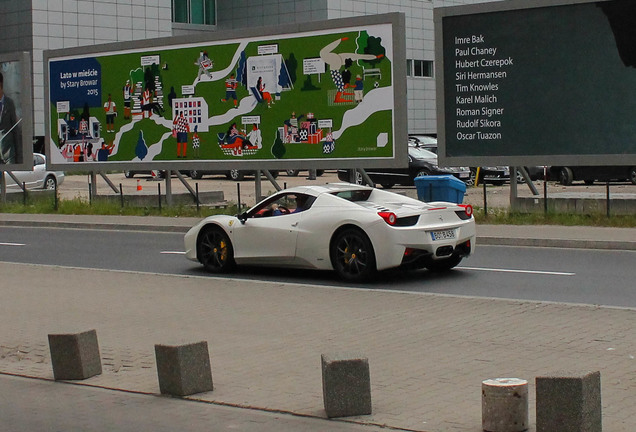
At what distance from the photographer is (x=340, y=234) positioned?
14797mm

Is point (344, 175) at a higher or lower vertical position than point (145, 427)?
higher

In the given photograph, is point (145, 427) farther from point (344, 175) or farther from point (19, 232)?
point (344, 175)

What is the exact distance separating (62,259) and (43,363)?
9821 mm

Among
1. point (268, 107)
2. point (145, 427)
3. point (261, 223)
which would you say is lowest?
point (145, 427)

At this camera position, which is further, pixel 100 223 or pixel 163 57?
pixel 163 57

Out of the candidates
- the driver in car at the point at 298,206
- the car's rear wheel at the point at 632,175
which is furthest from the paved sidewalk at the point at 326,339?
the car's rear wheel at the point at 632,175

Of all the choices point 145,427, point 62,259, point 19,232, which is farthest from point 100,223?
point 145,427

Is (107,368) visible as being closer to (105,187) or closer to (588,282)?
(588,282)

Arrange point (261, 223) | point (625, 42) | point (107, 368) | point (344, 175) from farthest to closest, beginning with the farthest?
point (344, 175), point (625, 42), point (261, 223), point (107, 368)

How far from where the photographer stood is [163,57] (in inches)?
1163

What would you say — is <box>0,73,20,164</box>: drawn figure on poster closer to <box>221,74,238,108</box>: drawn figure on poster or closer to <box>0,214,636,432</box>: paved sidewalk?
<box>221,74,238,108</box>: drawn figure on poster

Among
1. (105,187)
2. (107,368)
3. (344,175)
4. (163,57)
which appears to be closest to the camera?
(107,368)

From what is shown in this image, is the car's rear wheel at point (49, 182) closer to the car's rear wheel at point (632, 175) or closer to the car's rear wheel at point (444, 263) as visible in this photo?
the car's rear wheel at point (632, 175)

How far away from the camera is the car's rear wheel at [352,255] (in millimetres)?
14430
